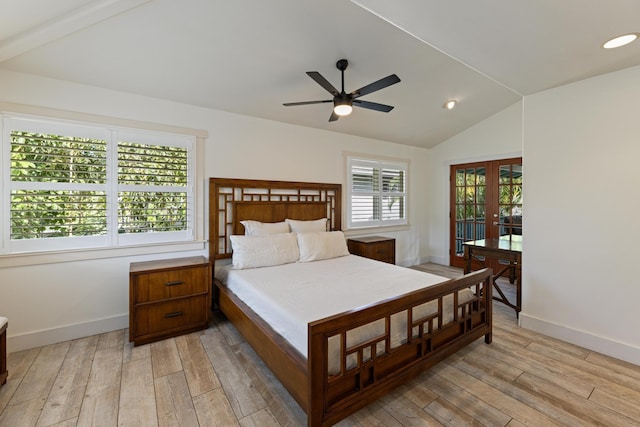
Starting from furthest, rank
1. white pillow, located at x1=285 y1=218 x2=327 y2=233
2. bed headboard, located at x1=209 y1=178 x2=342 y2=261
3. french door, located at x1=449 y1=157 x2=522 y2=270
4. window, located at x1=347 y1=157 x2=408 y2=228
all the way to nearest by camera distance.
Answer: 1. window, located at x1=347 y1=157 x2=408 y2=228
2. french door, located at x1=449 y1=157 x2=522 y2=270
3. white pillow, located at x1=285 y1=218 x2=327 y2=233
4. bed headboard, located at x1=209 y1=178 x2=342 y2=261

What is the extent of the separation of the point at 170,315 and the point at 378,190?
3859mm

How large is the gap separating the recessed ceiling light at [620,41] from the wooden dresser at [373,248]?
10.3ft

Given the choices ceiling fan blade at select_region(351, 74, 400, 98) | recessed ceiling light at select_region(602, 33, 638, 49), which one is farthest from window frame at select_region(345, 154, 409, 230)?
recessed ceiling light at select_region(602, 33, 638, 49)

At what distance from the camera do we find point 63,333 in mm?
2658

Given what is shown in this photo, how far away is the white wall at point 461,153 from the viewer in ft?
15.0

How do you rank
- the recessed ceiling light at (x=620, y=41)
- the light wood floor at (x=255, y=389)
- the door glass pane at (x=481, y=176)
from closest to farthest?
the light wood floor at (x=255, y=389)
the recessed ceiling light at (x=620, y=41)
the door glass pane at (x=481, y=176)

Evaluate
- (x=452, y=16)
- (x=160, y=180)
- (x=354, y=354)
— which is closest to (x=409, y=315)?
(x=354, y=354)

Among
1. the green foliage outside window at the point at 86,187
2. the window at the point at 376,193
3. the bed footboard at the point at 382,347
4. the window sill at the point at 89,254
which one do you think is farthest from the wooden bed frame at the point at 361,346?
the window at the point at 376,193

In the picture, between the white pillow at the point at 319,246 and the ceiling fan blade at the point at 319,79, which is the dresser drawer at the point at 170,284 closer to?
the white pillow at the point at 319,246

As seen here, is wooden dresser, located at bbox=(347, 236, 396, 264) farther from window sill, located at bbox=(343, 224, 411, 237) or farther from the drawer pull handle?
the drawer pull handle

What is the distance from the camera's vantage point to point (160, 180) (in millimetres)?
3137

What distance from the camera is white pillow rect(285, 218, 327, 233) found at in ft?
12.4

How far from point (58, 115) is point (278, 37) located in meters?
2.22

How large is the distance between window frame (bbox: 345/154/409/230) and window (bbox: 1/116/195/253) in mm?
2502
